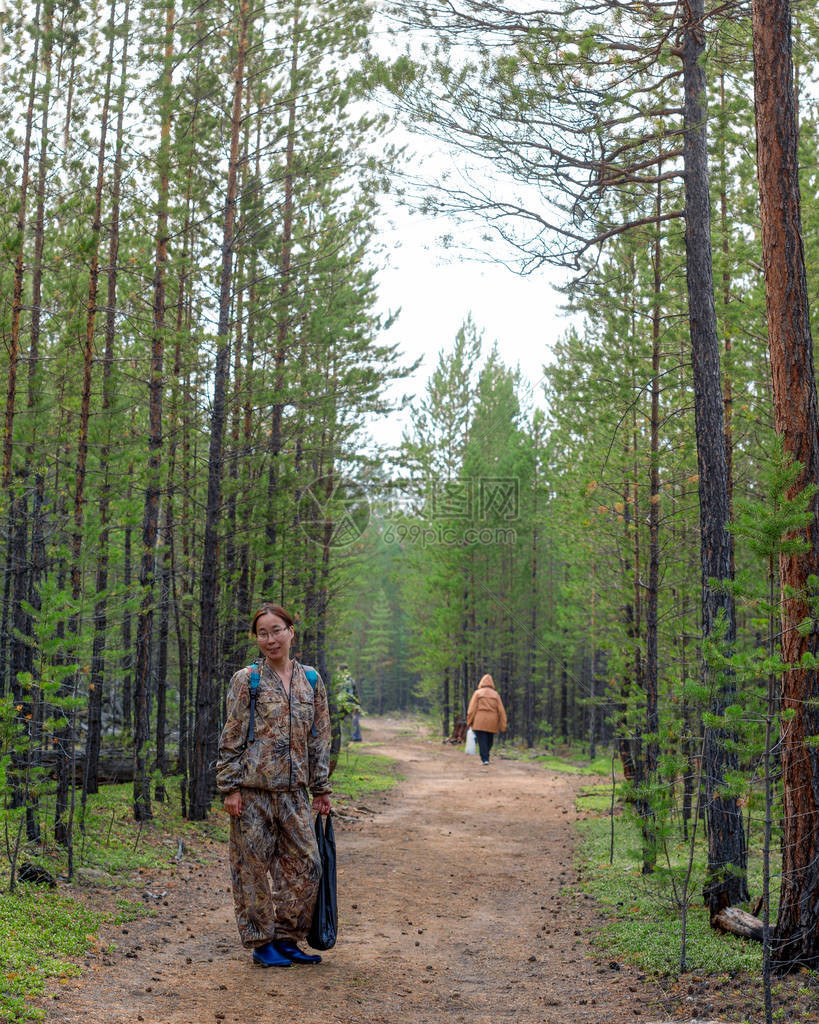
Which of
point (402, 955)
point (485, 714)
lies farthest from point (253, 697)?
point (485, 714)

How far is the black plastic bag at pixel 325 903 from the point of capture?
5.05 metres

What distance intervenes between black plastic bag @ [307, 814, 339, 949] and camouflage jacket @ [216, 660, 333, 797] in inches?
11.3

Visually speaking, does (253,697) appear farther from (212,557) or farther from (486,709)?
(486,709)

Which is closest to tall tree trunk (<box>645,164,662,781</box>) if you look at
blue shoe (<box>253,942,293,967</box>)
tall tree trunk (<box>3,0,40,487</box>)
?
blue shoe (<box>253,942,293,967</box>)

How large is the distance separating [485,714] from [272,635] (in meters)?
14.8

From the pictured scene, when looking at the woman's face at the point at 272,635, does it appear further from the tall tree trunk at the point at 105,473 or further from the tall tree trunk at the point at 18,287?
the tall tree trunk at the point at 18,287

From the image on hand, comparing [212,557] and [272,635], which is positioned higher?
[212,557]

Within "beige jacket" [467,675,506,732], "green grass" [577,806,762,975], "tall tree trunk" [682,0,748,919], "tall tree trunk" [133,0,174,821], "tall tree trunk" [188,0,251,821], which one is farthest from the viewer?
"beige jacket" [467,675,506,732]

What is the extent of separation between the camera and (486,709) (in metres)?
19.2

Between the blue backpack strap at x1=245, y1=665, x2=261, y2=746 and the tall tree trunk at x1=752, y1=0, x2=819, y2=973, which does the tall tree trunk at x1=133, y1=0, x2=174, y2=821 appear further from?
the tall tree trunk at x1=752, y1=0, x2=819, y2=973

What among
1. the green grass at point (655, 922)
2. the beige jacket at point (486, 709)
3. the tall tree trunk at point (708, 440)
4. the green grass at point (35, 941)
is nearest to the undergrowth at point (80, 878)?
Answer: the green grass at point (35, 941)

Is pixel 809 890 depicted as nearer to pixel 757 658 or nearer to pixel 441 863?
pixel 757 658

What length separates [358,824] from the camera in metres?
11.6

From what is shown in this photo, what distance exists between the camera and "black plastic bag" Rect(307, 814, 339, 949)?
5.05 m
